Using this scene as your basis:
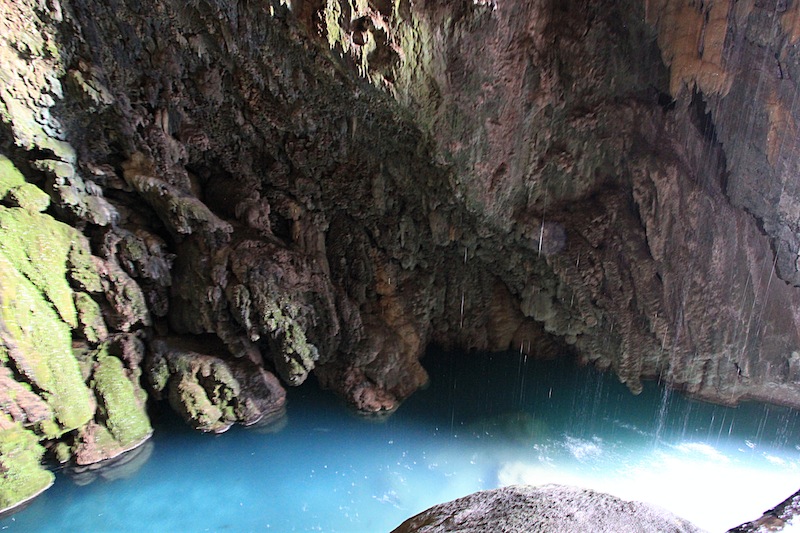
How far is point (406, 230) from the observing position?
8.72 m

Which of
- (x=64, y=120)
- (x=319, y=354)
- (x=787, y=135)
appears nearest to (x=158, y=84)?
(x=64, y=120)

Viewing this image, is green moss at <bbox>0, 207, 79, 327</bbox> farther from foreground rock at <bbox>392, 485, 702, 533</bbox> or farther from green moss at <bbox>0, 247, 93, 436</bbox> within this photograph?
foreground rock at <bbox>392, 485, 702, 533</bbox>

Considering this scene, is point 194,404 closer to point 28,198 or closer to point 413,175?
point 28,198

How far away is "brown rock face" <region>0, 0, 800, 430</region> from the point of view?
606cm

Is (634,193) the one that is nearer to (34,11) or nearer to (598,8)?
(598,8)

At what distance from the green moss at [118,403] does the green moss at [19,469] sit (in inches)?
34.7

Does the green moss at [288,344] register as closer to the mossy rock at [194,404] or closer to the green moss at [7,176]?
the mossy rock at [194,404]

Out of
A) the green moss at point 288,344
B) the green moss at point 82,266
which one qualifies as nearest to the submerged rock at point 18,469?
the green moss at point 82,266

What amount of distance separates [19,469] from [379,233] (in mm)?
6305

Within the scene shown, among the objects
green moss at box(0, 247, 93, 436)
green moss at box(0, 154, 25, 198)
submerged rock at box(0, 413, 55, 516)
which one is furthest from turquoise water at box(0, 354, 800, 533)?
green moss at box(0, 154, 25, 198)

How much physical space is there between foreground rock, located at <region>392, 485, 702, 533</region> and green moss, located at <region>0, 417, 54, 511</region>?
5905 mm

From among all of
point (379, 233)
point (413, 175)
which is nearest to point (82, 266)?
point (379, 233)

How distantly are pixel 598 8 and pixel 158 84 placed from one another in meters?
6.57

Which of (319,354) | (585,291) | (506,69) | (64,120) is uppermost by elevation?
(506,69)
